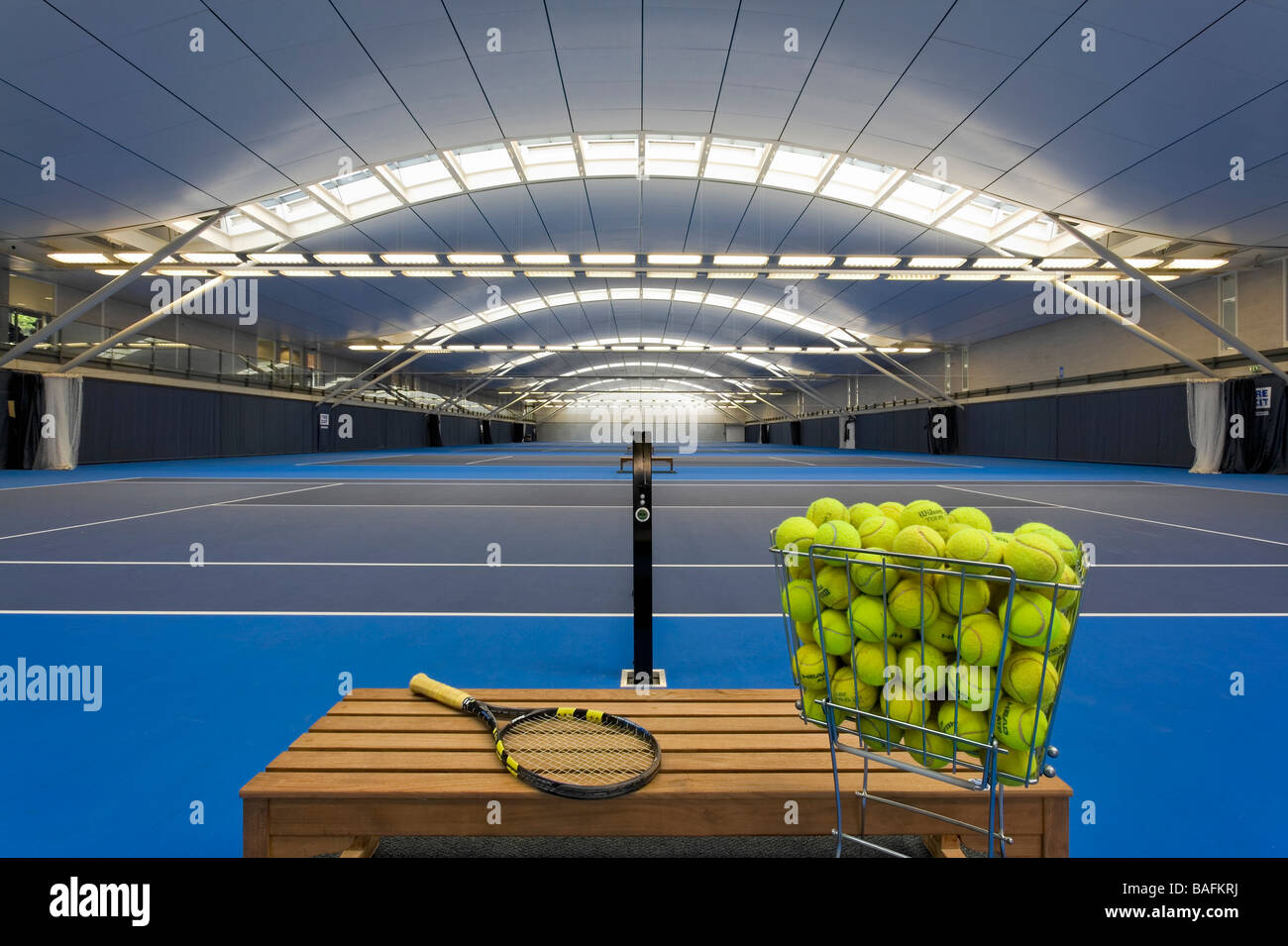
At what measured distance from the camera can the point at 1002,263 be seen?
20.8 metres

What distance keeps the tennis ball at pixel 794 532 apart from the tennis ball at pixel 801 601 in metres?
0.11

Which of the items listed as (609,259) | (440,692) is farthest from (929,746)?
(609,259)

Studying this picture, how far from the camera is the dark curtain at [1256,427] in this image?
65.9 ft

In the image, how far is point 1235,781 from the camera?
254 centimetres

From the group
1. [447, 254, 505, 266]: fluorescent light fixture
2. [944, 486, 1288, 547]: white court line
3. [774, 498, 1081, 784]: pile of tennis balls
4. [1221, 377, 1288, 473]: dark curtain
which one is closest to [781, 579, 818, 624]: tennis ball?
[774, 498, 1081, 784]: pile of tennis balls

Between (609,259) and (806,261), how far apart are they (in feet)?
21.5

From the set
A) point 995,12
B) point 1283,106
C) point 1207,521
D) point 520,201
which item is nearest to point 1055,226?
point 1283,106

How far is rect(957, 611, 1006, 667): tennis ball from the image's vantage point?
1.48 meters

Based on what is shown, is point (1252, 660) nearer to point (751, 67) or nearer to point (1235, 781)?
point (1235, 781)

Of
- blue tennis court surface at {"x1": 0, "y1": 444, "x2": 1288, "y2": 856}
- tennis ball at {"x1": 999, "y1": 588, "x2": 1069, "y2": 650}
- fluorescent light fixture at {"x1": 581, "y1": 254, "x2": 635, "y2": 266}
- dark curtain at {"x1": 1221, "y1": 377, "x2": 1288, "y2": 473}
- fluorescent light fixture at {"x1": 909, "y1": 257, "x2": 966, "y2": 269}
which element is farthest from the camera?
fluorescent light fixture at {"x1": 581, "y1": 254, "x2": 635, "y2": 266}

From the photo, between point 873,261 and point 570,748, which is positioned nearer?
point 570,748

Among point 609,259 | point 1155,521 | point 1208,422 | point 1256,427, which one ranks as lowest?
point 1155,521

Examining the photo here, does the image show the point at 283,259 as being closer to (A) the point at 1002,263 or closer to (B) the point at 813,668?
(A) the point at 1002,263

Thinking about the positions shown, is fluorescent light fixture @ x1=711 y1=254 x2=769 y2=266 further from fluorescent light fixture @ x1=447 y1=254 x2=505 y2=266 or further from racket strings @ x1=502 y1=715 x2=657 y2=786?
racket strings @ x1=502 y1=715 x2=657 y2=786
